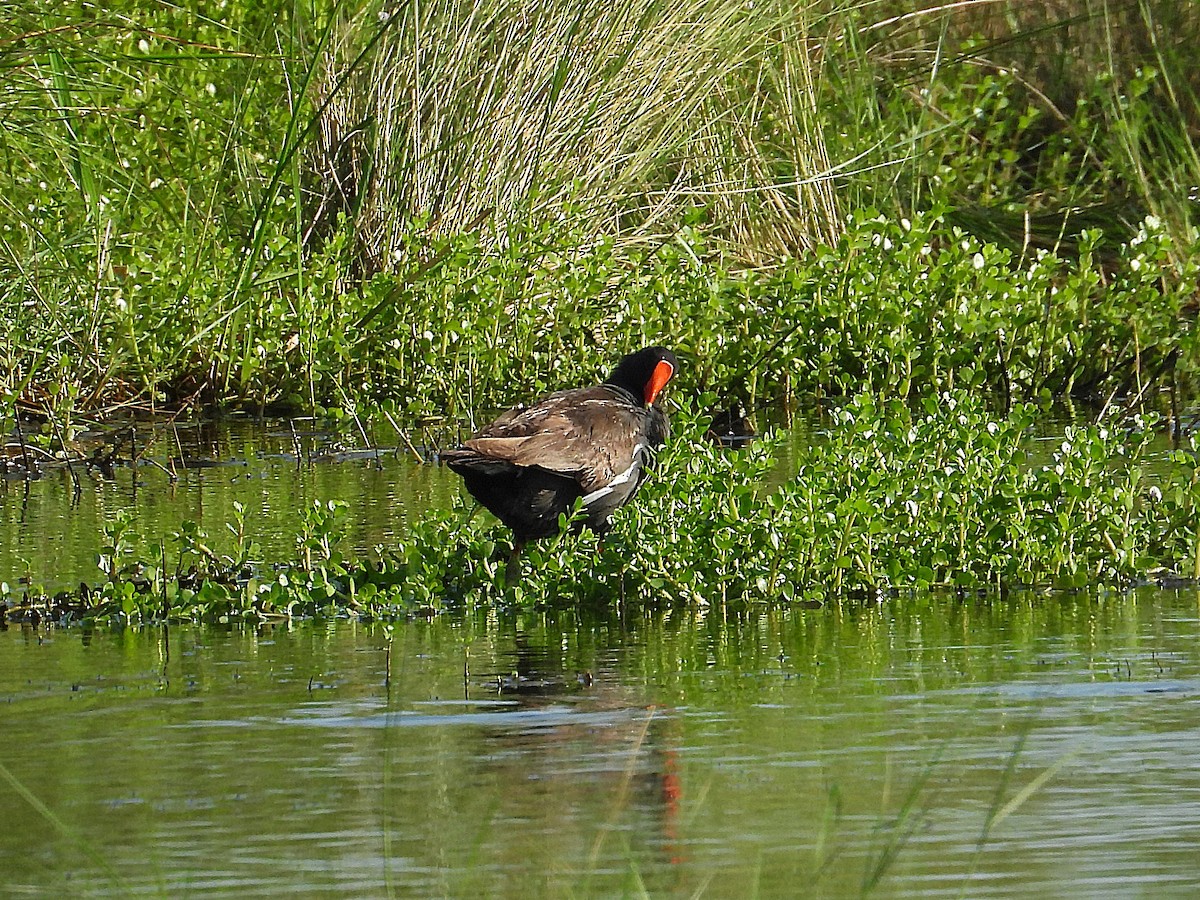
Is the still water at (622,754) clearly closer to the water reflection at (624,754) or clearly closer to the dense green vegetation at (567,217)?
the water reflection at (624,754)

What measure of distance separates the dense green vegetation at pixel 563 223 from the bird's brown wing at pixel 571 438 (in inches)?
13.0

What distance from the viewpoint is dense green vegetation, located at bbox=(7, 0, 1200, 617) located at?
423 inches

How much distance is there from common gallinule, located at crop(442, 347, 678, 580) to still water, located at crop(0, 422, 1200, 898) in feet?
2.01

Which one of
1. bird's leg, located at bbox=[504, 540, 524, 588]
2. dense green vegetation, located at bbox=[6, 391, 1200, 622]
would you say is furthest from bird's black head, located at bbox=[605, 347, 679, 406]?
dense green vegetation, located at bbox=[6, 391, 1200, 622]

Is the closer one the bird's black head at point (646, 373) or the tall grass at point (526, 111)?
the bird's black head at point (646, 373)

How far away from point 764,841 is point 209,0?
13074 mm

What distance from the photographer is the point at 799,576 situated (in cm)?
673

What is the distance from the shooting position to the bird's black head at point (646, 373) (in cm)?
878

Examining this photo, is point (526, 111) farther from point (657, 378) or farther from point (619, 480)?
point (619, 480)

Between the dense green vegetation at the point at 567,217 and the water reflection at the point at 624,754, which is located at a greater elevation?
the dense green vegetation at the point at 567,217

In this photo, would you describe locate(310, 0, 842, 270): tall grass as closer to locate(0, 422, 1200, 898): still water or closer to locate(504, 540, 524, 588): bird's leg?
locate(504, 540, 524, 588): bird's leg

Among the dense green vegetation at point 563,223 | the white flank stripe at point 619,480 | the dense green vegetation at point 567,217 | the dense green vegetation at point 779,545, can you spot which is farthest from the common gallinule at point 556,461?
the dense green vegetation at point 567,217

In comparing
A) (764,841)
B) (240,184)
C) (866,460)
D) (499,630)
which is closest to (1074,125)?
(240,184)

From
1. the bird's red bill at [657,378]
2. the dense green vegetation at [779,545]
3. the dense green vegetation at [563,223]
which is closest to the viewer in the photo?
the dense green vegetation at [779,545]
